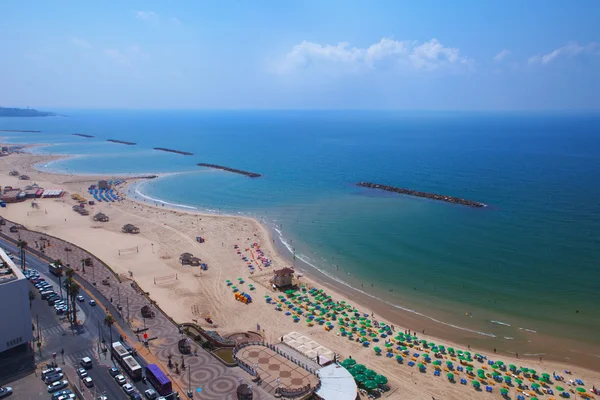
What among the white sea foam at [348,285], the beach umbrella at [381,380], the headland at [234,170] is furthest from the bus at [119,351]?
the headland at [234,170]

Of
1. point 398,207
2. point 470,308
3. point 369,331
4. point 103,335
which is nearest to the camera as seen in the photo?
point 103,335

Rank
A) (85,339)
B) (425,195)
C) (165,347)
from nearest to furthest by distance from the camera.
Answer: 1. (165,347)
2. (85,339)
3. (425,195)

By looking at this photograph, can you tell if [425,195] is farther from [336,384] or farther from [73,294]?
[73,294]

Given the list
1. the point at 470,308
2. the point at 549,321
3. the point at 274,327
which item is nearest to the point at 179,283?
the point at 274,327

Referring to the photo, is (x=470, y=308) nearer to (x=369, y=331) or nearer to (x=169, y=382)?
(x=369, y=331)

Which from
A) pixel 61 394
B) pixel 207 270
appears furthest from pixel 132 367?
pixel 207 270

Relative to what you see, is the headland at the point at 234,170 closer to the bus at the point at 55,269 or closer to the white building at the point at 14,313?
the bus at the point at 55,269
